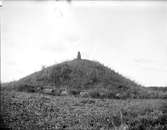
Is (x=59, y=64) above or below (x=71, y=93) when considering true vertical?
above

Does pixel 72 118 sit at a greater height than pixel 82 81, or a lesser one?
lesser

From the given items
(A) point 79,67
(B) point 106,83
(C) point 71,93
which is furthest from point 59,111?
(A) point 79,67

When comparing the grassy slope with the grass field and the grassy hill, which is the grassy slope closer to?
the grassy hill

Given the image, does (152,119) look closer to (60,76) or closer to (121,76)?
(60,76)

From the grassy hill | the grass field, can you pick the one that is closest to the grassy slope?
the grassy hill

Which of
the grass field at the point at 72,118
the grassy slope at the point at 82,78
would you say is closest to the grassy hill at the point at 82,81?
the grassy slope at the point at 82,78

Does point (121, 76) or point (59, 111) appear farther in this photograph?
point (121, 76)

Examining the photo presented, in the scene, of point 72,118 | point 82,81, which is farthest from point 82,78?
point 72,118

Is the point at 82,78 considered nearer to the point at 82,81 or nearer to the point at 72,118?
the point at 82,81
